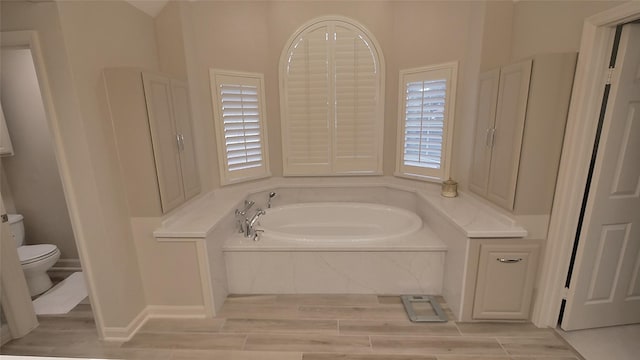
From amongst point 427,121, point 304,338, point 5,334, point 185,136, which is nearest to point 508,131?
point 427,121

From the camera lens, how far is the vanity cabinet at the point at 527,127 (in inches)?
71.7

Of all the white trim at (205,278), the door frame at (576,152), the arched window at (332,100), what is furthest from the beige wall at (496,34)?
the white trim at (205,278)

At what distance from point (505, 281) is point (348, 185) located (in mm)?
1831

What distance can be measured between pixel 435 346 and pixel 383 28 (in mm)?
3002

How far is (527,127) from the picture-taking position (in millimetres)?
1921

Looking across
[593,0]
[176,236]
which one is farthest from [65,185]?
[593,0]

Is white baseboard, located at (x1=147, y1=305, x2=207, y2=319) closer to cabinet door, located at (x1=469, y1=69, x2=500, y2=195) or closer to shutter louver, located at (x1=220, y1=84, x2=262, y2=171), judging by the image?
shutter louver, located at (x1=220, y1=84, x2=262, y2=171)

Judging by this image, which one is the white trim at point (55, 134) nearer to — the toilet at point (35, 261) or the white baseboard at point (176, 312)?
the white baseboard at point (176, 312)

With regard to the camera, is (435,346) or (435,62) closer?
(435,346)

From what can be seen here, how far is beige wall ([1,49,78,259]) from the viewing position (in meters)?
2.75

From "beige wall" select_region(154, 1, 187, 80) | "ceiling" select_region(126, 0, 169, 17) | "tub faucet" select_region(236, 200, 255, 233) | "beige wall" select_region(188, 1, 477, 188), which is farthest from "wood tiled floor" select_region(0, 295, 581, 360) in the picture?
"ceiling" select_region(126, 0, 169, 17)

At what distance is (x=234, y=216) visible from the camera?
2.82 meters

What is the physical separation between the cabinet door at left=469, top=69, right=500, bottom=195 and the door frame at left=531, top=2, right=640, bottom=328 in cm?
51

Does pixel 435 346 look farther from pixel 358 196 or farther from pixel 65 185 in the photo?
pixel 65 185
